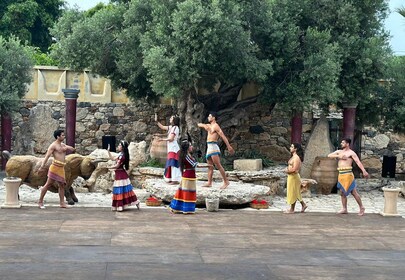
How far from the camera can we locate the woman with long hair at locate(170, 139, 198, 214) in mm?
13195

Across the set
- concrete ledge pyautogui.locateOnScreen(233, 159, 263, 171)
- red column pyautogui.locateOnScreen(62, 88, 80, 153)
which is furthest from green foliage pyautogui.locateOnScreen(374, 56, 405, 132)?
red column pyautogui.locateOnScreen(62, 88, 80, 153)

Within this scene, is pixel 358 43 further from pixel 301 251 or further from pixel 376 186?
pixel 301 251

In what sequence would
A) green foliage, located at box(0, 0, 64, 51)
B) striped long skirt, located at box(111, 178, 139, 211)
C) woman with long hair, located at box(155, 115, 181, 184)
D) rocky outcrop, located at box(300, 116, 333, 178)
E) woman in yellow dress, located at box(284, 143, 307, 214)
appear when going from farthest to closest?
green foliage, located at box(0, 0, 64, 51) < rocky outcrop, located at box(300, 116, 333, 178) < woman with long hair, located at box(155, 115, 181, 184) < woman in yellow dress, located at box(284, 143, 307, 214) < striped long skirt, located at box(111, 178, 139, 211)

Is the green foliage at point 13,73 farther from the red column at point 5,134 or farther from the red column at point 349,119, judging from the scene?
the red column at point 349,119

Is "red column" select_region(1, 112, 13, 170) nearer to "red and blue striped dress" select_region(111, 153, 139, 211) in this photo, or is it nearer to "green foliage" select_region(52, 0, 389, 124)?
"green foliage" select_region(52, 0, 389, 124)

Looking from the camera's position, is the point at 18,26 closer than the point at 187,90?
No

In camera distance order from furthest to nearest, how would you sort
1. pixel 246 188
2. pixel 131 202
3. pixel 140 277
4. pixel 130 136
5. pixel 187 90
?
pixel 130 136 < pixel 187 90 < pixel 246 188 < pixel 131 202 < pixel 140 277

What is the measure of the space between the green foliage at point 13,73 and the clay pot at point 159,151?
466 cm

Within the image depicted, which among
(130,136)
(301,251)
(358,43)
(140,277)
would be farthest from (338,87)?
(140,277)

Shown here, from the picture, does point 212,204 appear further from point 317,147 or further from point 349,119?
point 349,119

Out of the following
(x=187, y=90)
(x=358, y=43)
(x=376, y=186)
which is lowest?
(x=376, y=186)

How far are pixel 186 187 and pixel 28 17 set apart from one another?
75.1 feet

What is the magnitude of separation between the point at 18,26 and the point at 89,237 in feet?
82.4

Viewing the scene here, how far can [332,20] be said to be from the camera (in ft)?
61.7
